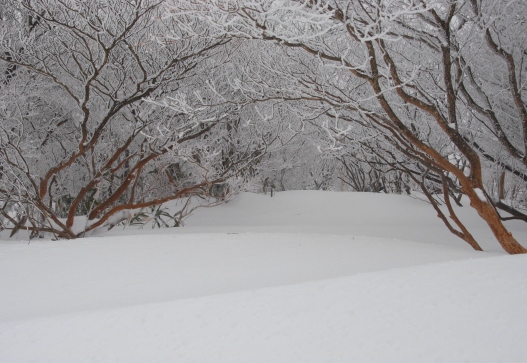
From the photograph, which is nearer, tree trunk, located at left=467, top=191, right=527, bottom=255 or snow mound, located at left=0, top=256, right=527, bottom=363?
snow mound, located at left=0, top=256, right=527, bottom=363

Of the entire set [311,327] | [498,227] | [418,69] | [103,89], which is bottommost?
[311,327]

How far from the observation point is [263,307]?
7.36 ft

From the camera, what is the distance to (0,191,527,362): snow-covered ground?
6.15 ft

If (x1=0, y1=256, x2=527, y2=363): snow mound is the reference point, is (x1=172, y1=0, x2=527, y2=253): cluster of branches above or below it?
above

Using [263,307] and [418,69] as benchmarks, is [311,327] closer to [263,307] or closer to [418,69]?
[263,307]

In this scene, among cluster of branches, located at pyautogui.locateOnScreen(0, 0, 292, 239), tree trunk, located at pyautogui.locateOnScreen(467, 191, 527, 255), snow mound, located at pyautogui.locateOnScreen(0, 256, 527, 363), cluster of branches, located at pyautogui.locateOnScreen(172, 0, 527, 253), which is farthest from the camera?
cluster of branches, located at pyautogui.locateOnScreen(0, 0, 292, 239)

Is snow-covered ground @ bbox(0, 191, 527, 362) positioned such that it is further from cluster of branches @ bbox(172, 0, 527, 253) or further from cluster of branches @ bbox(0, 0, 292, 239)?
cluster of branches @ bbox(0, 0, 292, 239)

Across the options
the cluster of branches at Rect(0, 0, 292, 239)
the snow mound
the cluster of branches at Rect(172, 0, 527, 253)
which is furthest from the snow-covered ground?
the cluster of branches at Rect(0, 0, 292, 239)

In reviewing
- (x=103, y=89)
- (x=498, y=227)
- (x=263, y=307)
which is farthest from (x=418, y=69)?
(x=103, y=89)

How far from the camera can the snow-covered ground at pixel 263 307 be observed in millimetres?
1874

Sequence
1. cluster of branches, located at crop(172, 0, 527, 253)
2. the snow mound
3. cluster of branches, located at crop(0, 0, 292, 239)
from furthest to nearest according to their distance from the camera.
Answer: cluster of branches, located at crop(0, 0, 292, 239)
cluster of branches, located at crop(172, 0, 527, 253)
the snow mound

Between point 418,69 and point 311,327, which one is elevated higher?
point 418,69

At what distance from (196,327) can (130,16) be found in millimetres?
5142

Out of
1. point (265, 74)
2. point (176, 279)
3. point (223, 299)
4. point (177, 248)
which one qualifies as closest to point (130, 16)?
point (265, 74)
